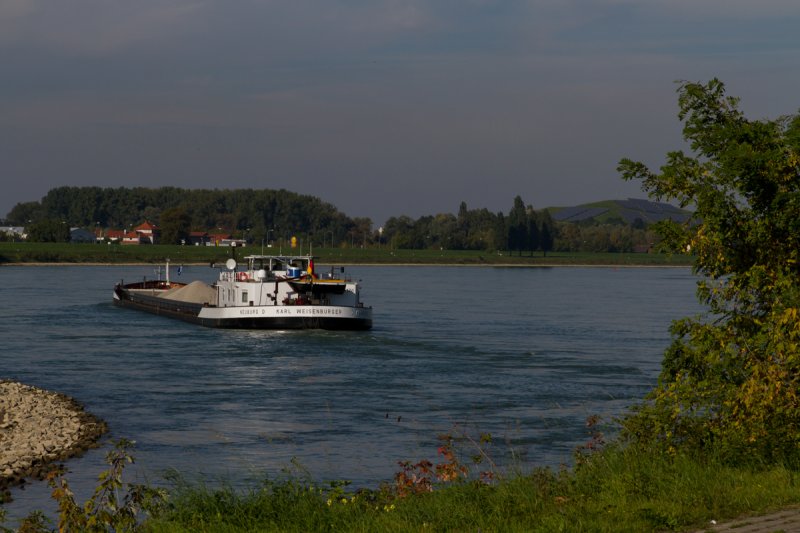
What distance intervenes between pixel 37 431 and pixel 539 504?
717 inches

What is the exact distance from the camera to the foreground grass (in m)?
12.2

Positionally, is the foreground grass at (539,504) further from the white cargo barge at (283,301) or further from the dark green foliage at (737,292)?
the white cargo barge at (283,301)

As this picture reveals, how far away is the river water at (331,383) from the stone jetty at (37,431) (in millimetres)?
676

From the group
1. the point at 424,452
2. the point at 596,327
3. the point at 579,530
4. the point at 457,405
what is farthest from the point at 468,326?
the point at 579,530

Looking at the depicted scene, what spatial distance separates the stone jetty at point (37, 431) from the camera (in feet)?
75.7

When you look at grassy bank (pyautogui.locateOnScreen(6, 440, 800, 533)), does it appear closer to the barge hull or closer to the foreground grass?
the foreground grass

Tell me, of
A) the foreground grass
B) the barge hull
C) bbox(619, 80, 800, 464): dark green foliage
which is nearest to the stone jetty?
the foreground grass

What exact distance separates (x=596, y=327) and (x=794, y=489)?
57.6 m

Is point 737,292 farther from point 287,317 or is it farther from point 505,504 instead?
point 287,317

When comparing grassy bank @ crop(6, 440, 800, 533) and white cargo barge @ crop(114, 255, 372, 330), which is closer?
grassy bank @ crop(6, 440, 800, 533)

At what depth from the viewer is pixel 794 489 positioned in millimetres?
12977

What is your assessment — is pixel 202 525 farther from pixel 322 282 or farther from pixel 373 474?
pixel 322 282

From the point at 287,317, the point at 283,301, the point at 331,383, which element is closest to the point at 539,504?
the point at 331,383

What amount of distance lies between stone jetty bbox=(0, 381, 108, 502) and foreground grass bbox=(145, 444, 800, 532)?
28.2 feet
